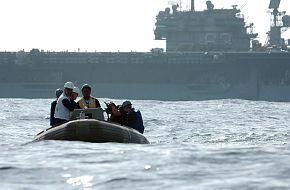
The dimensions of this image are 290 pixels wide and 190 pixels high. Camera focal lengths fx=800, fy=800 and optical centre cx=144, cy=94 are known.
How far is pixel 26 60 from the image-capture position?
341 feet

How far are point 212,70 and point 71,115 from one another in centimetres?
9461

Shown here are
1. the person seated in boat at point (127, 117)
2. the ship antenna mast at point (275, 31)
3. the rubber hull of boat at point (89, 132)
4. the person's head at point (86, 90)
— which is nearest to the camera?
the rubber hull of boat at point (89, 132)

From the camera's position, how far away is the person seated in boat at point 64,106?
16.8 meters

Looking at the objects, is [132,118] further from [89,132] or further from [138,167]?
[138,167]

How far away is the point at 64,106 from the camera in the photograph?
671 inches

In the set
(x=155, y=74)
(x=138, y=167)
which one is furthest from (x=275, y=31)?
(x=138, y=167)

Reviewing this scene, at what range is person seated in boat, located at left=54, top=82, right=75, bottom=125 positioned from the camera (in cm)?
1678

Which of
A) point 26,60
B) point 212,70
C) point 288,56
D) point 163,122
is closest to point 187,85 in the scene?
point 212,70

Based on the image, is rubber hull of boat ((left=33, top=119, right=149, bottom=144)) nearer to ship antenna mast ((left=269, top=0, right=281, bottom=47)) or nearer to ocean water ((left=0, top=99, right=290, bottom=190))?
ocean water ((left=0, top=99, right=290, bottom=190))

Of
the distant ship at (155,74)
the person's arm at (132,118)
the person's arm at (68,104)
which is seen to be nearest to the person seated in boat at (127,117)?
the person's arm at (132,118)

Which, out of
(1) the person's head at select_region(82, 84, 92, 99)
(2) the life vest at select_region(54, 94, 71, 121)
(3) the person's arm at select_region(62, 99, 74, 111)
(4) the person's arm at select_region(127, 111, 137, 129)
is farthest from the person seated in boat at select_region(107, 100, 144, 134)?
(3) the person's arm at select_region(62, 99, 74, 111)

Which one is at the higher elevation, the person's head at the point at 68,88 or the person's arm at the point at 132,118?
the person's head at the point at 68,88

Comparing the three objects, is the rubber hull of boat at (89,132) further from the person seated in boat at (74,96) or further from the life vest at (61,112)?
the life vest at (61,112)

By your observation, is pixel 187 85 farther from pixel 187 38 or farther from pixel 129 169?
pixel 129 169
